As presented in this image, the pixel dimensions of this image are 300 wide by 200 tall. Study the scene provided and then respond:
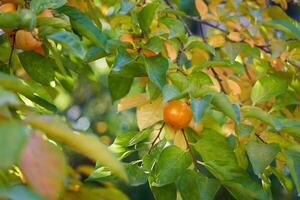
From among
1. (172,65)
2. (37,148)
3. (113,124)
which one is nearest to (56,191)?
(37,148)

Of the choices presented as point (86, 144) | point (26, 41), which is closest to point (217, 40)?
point (26, 41)

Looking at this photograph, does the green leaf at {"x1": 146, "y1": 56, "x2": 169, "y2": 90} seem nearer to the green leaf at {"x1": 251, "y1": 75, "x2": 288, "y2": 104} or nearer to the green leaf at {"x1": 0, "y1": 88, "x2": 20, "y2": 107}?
the green leaf at {"x1": 251, "y1": 75, "x2": 288, "y2": 104}

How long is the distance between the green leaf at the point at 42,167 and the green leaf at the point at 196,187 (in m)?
0.43

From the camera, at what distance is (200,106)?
2.75 feet

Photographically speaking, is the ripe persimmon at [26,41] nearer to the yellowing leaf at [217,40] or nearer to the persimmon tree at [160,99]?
the persimmon tree at [160,99]

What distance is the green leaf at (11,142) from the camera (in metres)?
0.46

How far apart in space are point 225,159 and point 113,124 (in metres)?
2.41

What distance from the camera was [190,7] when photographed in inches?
96.3

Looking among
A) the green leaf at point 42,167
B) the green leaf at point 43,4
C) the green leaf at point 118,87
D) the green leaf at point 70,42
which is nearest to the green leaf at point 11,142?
the green leaf at point 42,167

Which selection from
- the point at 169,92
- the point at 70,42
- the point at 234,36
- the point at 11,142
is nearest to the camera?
the point at 11,142

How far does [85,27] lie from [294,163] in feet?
1.28

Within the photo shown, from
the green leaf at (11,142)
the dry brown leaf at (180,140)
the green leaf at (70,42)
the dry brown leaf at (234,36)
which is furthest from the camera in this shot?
the dry brown leaf at (234,36)

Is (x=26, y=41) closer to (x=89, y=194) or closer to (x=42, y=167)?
(x=89, y=194)

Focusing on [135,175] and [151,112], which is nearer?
A: [135,175]
